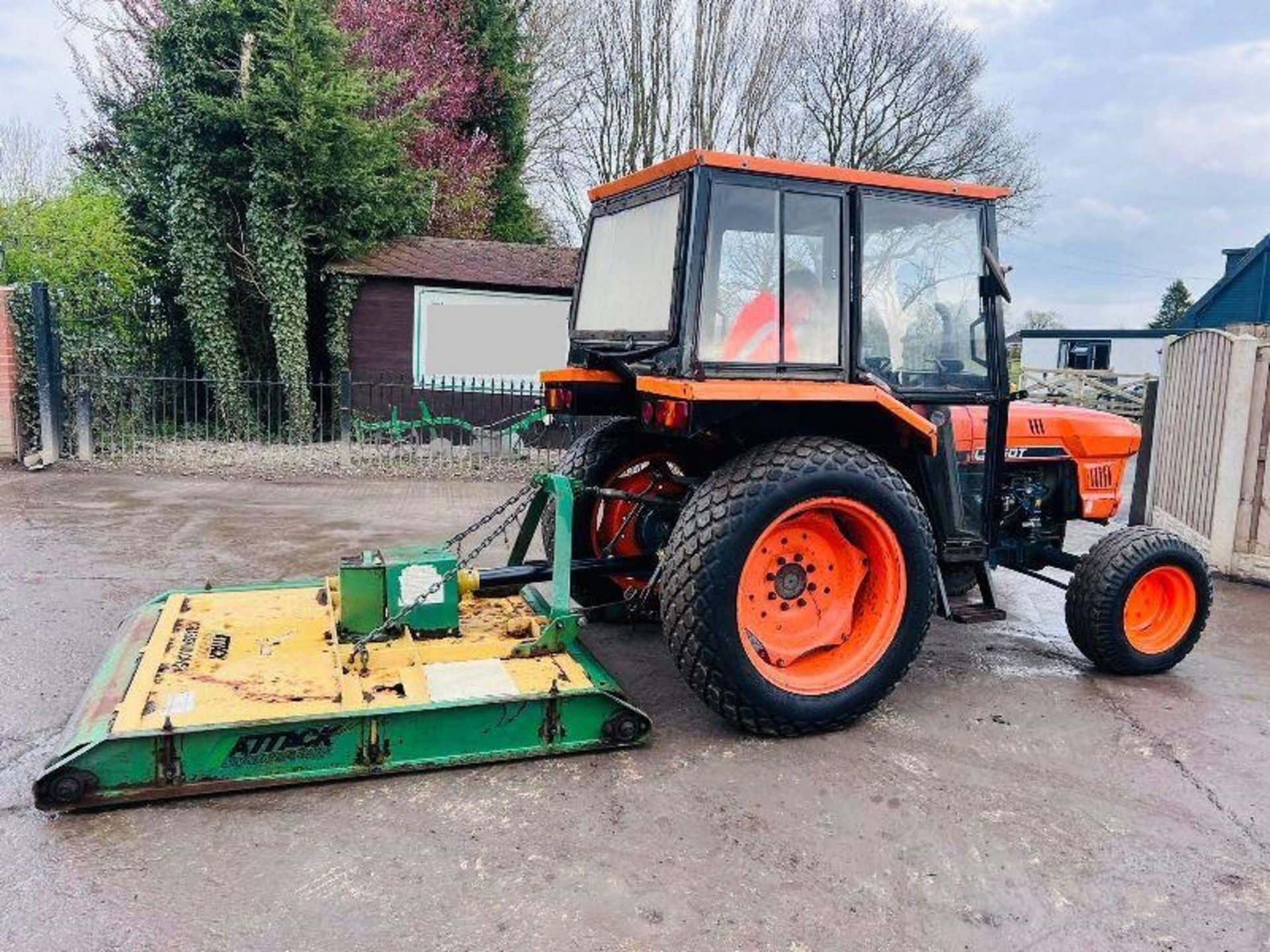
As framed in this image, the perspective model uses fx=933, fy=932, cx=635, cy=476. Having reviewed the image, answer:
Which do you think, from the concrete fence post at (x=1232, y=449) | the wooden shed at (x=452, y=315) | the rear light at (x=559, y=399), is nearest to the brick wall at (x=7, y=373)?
the wooden shed at (x=452, y=315)

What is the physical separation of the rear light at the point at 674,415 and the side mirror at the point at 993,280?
171cm

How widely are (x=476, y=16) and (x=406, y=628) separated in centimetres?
1689

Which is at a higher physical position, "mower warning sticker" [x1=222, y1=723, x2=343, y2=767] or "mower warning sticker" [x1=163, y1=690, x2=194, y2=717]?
"mower warning sticker" [x1=163, y1=690, x2=194, y2=717]

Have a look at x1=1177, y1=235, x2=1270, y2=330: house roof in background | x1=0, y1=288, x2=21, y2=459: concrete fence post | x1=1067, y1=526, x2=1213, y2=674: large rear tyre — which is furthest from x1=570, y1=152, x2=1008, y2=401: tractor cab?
x1=1177, y1=235, x2=1270, y2=330: house roof in background

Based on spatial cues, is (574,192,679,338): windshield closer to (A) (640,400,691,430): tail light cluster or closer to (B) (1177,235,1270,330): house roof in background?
(A) (640,400,691,430): tail light cluster

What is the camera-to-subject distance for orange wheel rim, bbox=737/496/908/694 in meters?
3.83

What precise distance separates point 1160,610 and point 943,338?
1884 mm

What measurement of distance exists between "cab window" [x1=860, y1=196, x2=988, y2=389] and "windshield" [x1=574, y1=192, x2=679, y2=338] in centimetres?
85

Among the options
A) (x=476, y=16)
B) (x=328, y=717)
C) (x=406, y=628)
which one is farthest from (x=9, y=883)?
(x=476, y=16)

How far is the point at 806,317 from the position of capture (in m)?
3.93

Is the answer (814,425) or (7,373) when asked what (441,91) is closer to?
(7,373)

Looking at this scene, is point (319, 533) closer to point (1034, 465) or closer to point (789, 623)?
point (789, 623)

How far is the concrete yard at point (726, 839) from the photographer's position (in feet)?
8.43

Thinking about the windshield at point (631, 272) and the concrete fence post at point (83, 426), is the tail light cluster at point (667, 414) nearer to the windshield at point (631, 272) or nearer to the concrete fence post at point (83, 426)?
the windshield at point (631, 272)
